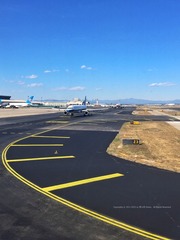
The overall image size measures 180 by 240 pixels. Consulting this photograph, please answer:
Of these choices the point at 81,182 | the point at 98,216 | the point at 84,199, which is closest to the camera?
the point at 98,216

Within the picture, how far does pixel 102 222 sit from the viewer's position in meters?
9.20

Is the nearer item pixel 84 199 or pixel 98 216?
pixel 98 216

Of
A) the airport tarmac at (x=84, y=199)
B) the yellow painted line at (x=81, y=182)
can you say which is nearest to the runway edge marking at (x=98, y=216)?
the airport tarmac at (x=84, y=199)

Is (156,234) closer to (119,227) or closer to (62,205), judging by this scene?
(119,227)

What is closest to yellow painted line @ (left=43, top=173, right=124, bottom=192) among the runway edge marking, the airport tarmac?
the airport tarmac

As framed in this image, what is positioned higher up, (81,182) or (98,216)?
(98,216)

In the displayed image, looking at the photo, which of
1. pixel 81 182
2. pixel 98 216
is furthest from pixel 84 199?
pixel 81 182

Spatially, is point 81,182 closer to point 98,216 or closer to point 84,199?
point 84,199

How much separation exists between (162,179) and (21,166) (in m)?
7.96

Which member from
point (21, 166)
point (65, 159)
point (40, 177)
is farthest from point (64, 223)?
point (65, 159)

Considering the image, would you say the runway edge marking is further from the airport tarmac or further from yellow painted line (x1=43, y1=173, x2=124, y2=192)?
yellow painted line (x1=43, y1=173, x2=124, y2=192)

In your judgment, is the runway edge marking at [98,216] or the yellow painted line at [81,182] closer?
the runway edge marking at [98,216]

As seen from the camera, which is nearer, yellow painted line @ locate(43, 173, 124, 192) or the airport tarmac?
the airport tarmac

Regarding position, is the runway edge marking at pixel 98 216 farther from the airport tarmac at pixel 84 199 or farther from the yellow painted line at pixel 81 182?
the yellow painted line at pixel 81 182
